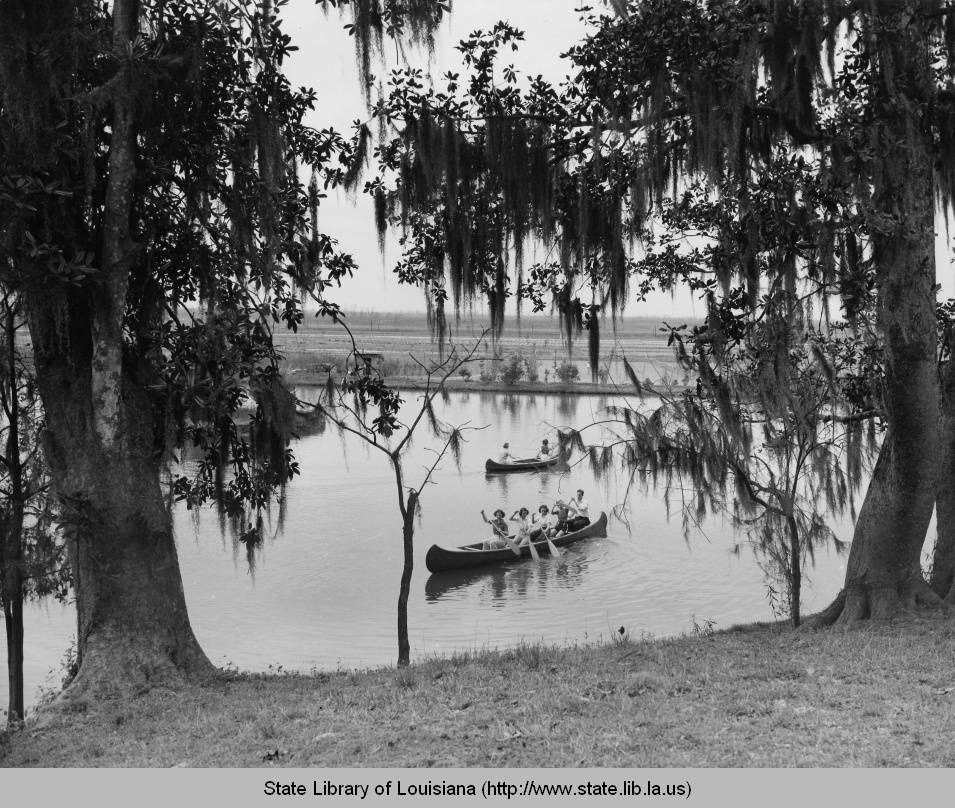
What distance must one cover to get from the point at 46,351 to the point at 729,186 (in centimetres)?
525

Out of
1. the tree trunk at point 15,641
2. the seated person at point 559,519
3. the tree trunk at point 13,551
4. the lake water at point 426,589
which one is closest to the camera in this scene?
the tree trunk at point 13,551

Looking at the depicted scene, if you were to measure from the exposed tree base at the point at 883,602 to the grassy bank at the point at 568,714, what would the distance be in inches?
27.9

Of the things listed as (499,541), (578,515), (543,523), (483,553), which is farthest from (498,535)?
(578,515)

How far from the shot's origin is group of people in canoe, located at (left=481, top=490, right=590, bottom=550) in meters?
17.1

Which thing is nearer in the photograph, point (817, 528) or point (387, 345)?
point (817, 528)

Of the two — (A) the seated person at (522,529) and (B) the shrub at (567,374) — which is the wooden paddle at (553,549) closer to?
(A) the seated person at (522,529)

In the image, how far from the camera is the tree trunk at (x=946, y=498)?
8.38 meters

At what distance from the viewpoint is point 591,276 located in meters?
8.89

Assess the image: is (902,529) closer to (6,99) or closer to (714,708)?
(714,708)

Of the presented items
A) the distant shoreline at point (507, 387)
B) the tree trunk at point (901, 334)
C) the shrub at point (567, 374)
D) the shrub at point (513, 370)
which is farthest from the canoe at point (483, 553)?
the shrub at point (513, 370)

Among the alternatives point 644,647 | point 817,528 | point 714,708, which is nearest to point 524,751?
point 714,708

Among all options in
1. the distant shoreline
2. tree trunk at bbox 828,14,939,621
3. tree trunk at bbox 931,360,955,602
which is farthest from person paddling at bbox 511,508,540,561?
the distant shoreline

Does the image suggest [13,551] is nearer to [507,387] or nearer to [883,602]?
[883,602]

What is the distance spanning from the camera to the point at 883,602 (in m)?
7.93
